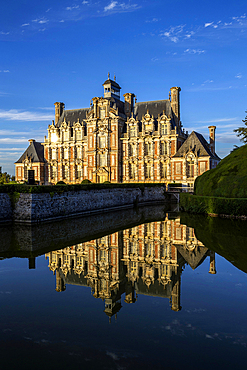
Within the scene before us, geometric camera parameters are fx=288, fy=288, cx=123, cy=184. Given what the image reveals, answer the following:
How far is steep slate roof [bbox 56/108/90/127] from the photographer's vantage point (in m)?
58.7

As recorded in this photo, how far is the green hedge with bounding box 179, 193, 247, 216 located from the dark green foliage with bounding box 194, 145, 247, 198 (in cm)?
146

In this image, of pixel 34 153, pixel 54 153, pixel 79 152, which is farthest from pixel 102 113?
pixel 34 153

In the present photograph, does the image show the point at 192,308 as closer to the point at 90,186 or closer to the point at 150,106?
the point at 90,186

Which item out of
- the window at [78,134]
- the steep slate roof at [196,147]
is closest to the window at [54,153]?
the window at [78,134]

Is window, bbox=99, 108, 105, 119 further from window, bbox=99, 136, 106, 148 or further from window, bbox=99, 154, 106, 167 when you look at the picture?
window, bbox=99, 154, 106, 167

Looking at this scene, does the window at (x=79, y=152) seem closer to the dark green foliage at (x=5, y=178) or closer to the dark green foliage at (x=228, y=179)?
the dark green foliage at (x=5, y=178)

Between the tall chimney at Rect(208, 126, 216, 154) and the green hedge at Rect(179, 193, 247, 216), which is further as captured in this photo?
the tall chimney at Rect(208, 126, 216, 154)

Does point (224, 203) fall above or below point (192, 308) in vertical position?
above

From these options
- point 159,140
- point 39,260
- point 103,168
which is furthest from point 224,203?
point 103,168

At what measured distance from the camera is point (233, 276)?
1020cm

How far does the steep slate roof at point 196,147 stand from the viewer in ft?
155

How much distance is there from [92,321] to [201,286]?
4064 millimetres

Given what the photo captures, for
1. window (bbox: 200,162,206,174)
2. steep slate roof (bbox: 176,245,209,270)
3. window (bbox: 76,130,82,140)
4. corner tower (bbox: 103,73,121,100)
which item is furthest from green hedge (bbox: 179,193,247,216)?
window (bbox: 76,130,82,140)

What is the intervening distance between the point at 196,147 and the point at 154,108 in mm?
11706
